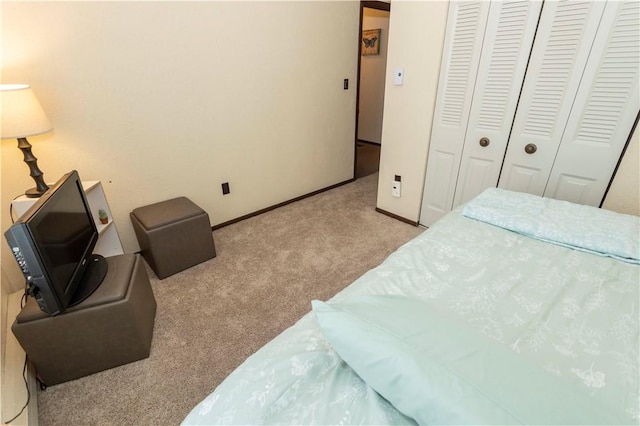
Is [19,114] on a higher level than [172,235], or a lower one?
higher

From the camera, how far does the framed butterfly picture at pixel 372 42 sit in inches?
179

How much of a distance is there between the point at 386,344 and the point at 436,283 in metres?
0.50

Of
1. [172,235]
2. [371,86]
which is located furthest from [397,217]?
[371,86]

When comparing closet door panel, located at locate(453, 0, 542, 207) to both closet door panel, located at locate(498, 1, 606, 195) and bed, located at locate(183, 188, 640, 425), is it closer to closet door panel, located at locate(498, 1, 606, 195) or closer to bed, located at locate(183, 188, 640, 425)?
closet door panel, located at locate(498, 1, 606, 195)

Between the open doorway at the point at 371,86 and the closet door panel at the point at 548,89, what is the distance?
84.1 inches

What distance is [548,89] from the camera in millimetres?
1796

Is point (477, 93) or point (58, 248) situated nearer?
point (58, 248)

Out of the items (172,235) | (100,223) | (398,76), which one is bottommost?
(172,235)

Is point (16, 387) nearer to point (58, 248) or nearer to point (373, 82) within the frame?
point (58, 248)

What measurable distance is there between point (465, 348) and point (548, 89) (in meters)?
1.85

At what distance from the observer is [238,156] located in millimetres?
2668

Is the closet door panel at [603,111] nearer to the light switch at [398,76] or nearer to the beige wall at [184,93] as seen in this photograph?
the light switch at [398,76]

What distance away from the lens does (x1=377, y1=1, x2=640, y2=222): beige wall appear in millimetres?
1778

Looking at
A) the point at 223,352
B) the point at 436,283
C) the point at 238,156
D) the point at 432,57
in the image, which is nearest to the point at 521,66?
the point at 432,57
